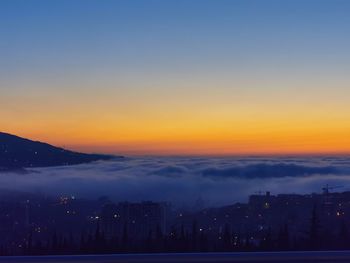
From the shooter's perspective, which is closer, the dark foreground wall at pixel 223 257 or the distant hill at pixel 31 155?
the dark foreground wall at pixel 223 257

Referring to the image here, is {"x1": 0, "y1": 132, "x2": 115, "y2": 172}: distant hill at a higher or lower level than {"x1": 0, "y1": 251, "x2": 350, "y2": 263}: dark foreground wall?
higher

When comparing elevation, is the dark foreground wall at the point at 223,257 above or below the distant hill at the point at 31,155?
below

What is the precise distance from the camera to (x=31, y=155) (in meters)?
8.66

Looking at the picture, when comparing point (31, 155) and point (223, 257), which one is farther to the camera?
point (31, 155)

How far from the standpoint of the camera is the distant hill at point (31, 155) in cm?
786

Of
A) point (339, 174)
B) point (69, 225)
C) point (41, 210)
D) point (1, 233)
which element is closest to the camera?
point (1, 233)

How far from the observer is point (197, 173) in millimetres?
7621

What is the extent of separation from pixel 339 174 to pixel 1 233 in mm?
3943

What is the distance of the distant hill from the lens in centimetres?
786

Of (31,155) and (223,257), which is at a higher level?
(31,155)

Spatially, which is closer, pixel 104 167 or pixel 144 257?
pixel 144 257

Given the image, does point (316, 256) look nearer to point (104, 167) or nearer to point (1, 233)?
point (1, 233)

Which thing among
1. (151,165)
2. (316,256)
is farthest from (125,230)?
(151,165)

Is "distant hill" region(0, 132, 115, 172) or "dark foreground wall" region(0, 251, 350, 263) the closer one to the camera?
"dark foreground wall" region(0, 251, 350, 263)
